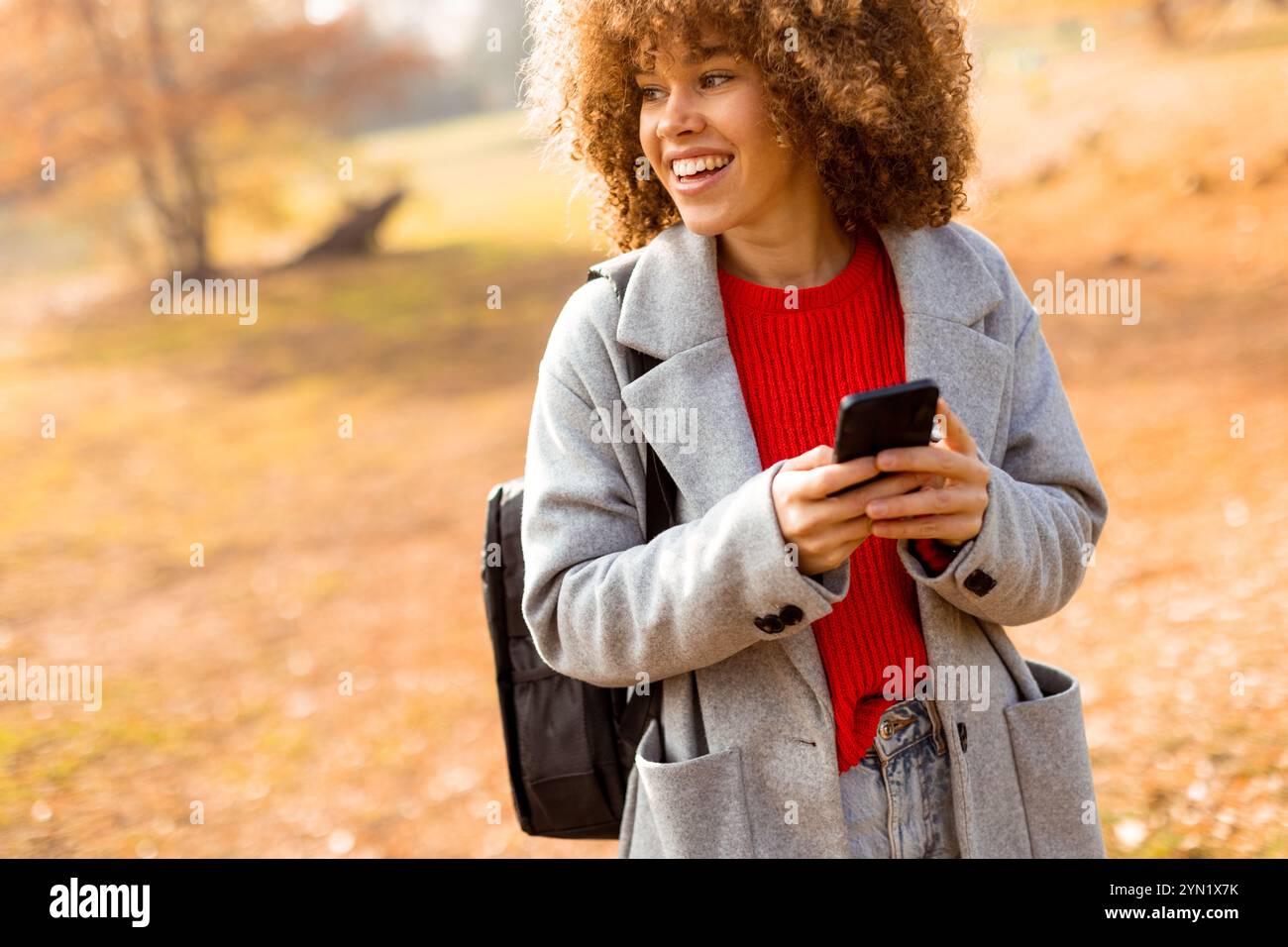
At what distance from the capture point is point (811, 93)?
5.99ft

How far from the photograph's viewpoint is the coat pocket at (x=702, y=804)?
1722mm

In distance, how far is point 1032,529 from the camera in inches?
66.7

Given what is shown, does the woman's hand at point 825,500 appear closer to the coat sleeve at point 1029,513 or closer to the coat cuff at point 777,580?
the coat cuff at point 777,580

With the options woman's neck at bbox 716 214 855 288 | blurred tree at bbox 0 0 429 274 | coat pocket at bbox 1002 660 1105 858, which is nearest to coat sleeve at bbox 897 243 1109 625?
coat pocket at bbox 1002 660 1105 858

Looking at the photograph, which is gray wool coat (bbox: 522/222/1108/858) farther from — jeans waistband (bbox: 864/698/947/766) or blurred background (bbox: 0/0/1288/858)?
blurred background (bbox: 0/0/1288/858)

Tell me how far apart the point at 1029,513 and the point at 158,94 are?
56.9 ft

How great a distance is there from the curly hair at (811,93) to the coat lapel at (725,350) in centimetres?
12

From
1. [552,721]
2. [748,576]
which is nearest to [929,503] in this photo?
[748,576]

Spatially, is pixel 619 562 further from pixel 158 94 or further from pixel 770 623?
pixel 158 94

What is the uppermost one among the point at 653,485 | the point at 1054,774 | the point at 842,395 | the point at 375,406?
the point at 375,406

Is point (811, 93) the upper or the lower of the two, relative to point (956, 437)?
upper

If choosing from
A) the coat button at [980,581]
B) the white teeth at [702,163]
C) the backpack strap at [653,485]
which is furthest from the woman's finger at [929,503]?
the white teeth at [702,163]
